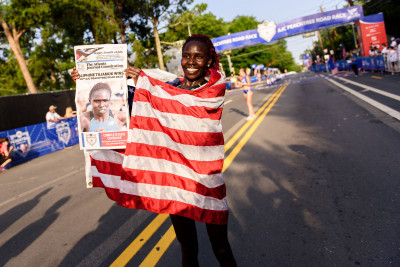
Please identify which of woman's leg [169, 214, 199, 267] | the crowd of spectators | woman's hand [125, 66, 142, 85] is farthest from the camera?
the crowd of spectators

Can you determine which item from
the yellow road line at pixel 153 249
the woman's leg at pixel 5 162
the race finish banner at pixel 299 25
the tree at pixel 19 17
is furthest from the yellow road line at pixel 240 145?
the race finish banner at pixel 299 25

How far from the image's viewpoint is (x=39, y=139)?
1202cm

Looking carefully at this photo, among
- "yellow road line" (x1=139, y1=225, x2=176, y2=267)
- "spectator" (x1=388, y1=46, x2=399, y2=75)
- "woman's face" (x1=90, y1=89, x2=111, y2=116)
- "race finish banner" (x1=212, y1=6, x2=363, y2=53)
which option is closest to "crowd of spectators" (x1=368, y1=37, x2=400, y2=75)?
"spectator" (x1=388, y1=46, x2=399, y2=75)

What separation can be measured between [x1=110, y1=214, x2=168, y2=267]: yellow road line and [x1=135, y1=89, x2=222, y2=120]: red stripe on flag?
65.8 inches

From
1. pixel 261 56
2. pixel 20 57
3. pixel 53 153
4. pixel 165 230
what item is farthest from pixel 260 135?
pixel 261 56

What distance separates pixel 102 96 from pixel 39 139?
10688mm

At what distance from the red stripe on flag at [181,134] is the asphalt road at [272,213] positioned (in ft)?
4.15

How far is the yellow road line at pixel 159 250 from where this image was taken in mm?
2937

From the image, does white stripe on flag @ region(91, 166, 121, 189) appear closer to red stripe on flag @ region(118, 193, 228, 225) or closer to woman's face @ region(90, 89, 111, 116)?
red stripe on flag @ region(118, 193, 228, 225)

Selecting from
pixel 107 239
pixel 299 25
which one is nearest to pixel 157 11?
pixel 299 25

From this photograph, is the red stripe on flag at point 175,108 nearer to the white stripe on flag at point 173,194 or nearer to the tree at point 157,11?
the white stripe on flag at point 173,194

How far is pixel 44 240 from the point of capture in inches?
149

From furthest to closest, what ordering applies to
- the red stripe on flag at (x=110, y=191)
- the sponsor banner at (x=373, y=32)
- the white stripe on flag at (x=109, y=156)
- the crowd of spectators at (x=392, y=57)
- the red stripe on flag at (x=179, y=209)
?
1. the sponsor banner at (x=373, y=32)
2. the crowd of spectators at (x=392, y=57)
3. the white stripe on flag at (x=109, y=156)
4. the red stripe on flag at (x=110, y=191)
5. the red stripe on flag at (x=179, y=209)

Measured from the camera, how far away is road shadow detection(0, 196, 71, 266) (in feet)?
11.6
